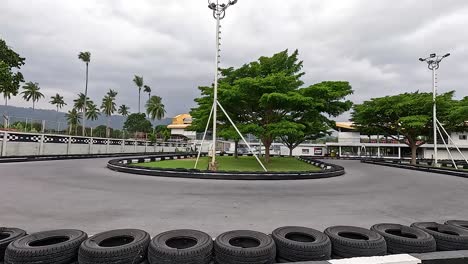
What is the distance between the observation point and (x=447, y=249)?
320cm

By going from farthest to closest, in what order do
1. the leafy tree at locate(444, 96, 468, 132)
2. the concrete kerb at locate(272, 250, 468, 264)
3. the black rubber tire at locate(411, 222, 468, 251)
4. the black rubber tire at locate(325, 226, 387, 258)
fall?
the leafy tree at locate(444, 96, 468, 132)
the black rubber tire at locate(411, 222, 468, 251)
the black rubber tire at locate(325, 226, 387, 258)
the concrete kerb at locate(272, 250, 468, 264)

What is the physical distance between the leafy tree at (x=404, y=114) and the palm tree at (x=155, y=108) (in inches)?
2406

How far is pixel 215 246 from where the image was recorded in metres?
2.94

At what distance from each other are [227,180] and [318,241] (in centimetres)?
805

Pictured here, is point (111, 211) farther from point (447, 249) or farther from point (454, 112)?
point (454, 112)

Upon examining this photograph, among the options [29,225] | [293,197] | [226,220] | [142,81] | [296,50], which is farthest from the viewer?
[142,81]

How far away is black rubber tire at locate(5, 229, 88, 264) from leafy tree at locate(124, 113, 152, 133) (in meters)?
79.5

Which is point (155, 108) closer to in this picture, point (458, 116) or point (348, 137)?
point (348, 137)

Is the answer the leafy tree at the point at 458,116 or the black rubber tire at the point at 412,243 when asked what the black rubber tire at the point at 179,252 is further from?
the leafy tree at the point at 458,116

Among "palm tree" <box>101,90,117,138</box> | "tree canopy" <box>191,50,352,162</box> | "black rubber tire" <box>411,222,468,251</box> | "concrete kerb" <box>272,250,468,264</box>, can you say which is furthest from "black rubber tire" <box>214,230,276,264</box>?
"palm tree" <box>101,90,117,138</box>

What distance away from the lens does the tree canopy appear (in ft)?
50.4

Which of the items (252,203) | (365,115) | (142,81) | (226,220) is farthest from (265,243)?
(142,81)

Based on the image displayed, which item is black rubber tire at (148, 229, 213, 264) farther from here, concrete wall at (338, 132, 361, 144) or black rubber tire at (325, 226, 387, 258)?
concrete wall at (338, 132, 361, 144)

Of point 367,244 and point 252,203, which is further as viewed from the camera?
point 252,203
